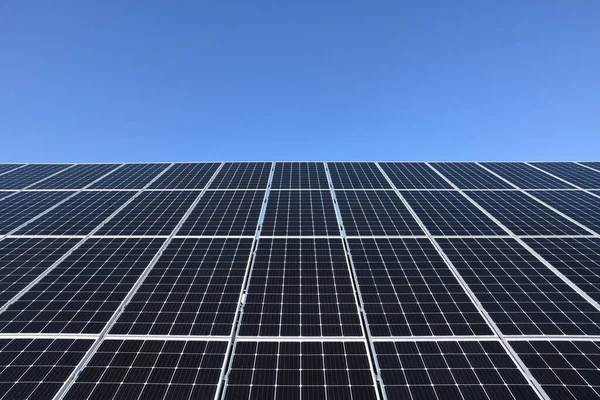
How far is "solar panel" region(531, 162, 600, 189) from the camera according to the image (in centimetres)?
2525

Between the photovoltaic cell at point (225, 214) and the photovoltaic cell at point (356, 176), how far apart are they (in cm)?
689

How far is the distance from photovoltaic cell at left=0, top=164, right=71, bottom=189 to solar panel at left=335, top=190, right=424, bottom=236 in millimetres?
25700

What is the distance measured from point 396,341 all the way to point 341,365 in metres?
2.37

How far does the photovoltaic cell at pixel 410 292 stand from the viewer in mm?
11914

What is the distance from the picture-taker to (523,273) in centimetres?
1484

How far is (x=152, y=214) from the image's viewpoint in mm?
20172

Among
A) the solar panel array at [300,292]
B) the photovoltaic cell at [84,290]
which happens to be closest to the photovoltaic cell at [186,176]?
the solar panel array at [300,292]

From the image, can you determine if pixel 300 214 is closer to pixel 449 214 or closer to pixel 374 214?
pixel 374 214

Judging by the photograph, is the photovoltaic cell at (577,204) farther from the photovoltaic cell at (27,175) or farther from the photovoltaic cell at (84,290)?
the photovoltaic cell at (27,175)

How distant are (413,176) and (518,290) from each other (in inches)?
576

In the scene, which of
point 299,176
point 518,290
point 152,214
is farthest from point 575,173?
point 152,214

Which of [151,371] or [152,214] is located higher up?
[152,214]

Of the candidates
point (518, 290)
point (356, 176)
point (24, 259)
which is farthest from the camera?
point (356, 176)

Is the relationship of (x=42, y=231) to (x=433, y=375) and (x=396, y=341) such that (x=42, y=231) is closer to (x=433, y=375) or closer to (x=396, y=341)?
(x=396, y=341)
